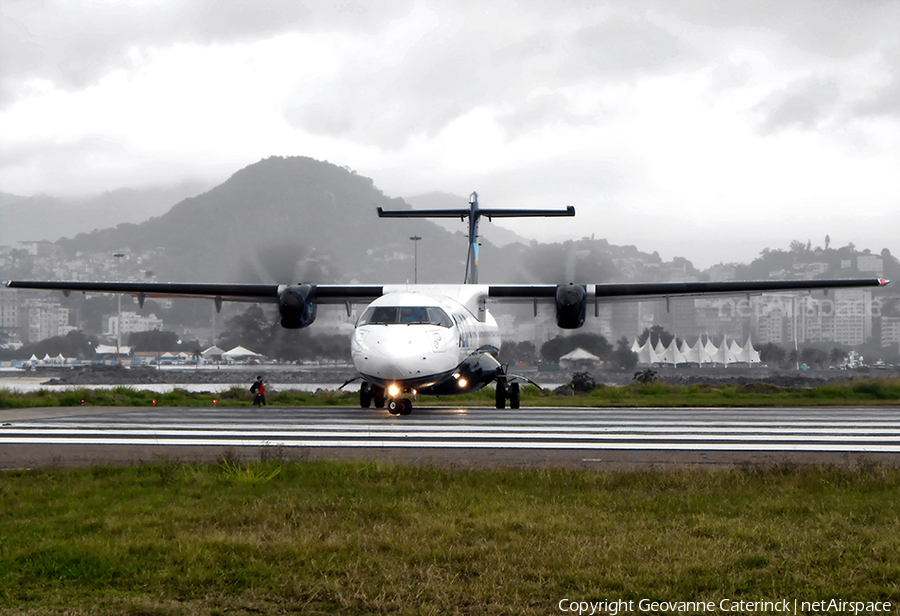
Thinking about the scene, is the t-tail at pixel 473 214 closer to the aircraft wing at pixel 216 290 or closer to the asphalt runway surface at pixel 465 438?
the aircraft wing at pixel 216 290

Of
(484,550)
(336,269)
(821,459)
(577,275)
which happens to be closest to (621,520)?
(484,550)

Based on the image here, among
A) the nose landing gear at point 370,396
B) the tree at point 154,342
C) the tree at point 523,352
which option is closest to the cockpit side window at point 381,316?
the nose landing gear at point 370,396

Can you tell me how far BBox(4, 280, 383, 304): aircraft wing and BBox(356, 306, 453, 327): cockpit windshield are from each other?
21.7 feet

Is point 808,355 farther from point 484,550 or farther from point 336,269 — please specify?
point 484,550

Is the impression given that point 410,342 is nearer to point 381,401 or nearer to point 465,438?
point 381,401

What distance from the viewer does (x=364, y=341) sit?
60.8 feet

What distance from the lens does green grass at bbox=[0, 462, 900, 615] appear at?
17.1 feet

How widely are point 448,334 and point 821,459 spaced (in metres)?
10.2

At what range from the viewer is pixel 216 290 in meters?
27.5

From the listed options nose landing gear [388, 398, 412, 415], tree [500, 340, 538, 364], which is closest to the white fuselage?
nose landing gear [388, 398, 412, 415]

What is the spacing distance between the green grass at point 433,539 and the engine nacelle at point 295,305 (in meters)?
15.1

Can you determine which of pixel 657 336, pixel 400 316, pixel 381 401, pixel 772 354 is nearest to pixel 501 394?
pixel 381 401

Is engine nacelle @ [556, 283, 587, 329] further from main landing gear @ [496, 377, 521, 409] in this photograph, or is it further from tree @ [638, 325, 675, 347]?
tree @ [638, 325, 675, 347]

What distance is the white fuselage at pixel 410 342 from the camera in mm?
18188
